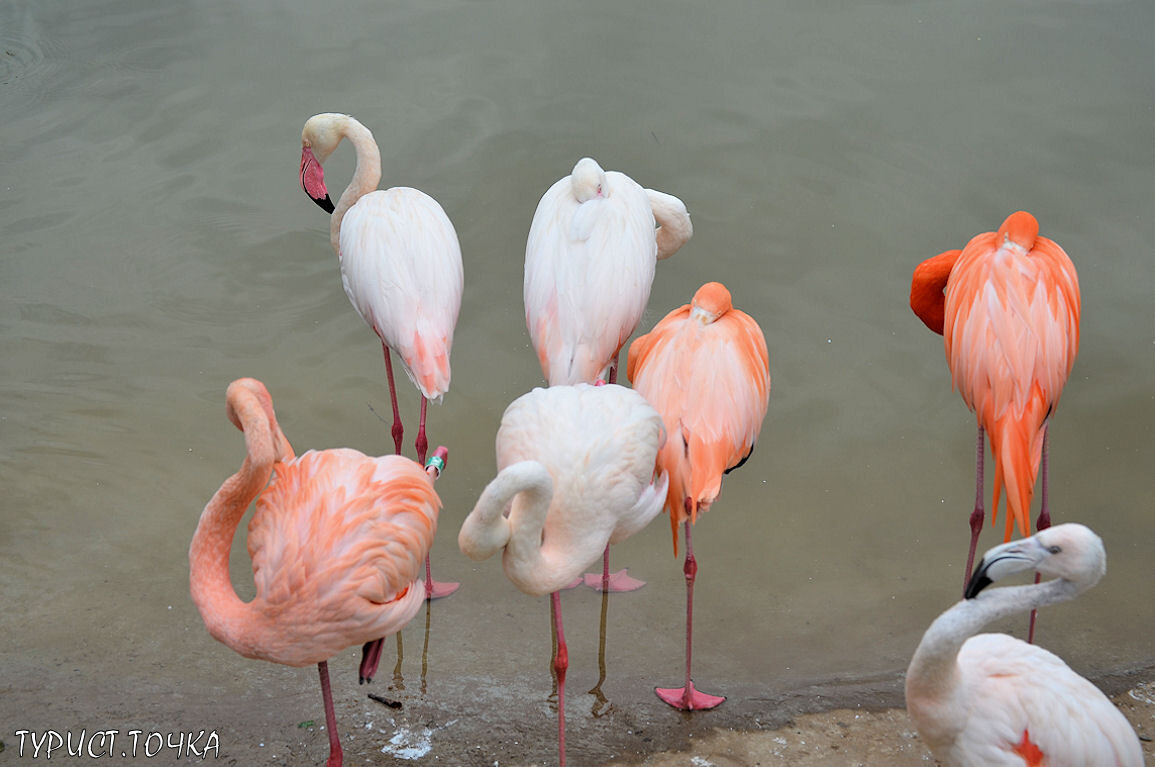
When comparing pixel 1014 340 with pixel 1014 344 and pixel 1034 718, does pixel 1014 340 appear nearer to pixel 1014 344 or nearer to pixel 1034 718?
pixel 1014 344

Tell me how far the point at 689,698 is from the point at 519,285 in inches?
107

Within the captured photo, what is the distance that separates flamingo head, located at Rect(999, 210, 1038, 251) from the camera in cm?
365

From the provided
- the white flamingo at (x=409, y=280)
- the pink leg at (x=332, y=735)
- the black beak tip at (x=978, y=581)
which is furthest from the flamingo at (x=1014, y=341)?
the pink leg at (x=332, y=735)

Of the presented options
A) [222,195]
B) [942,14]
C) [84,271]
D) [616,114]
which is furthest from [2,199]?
[942,14]

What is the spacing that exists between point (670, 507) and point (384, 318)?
3.88 feet

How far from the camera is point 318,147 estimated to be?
4.80m

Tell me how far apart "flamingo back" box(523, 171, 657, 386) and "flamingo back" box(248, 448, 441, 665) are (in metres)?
0.83

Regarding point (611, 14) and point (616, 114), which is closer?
point (616, 114)

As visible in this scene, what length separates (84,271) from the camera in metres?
5.81

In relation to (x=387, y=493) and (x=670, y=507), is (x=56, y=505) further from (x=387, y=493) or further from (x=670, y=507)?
(x=670, y=507)

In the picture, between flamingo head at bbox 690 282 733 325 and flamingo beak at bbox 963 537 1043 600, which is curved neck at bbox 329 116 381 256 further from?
flamingo beak at bbox 963 537 1043 600

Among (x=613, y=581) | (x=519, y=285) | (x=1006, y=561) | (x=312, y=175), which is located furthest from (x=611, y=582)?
(x=312, y=175)

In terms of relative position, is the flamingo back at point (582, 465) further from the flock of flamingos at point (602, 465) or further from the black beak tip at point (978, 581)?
the black beak tip at point (978, 581)

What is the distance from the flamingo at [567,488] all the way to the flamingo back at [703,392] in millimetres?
108
